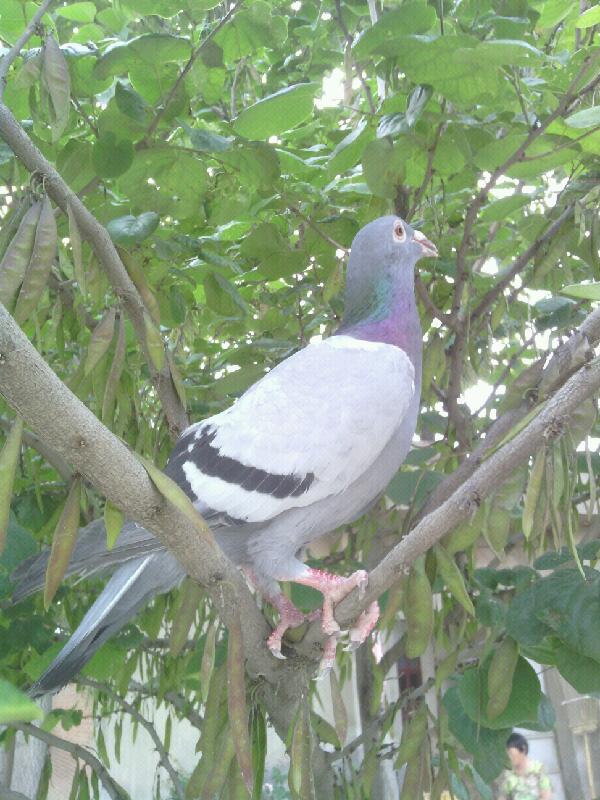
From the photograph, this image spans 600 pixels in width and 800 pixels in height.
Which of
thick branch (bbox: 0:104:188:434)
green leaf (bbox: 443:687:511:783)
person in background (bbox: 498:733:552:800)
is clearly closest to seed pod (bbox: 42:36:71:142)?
thick branch (bbox: 0:104:188:434)

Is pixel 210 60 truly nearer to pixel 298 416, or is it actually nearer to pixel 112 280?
pixel 112 280

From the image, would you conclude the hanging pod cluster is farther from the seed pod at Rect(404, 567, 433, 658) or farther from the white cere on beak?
the white cere on beak

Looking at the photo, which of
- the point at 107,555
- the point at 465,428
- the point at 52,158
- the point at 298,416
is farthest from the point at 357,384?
the point at 52,158

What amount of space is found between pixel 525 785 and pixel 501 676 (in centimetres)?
250

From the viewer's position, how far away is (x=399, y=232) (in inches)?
68.9

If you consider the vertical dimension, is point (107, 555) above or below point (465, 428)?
below

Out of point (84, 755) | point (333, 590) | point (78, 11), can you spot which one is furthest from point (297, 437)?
point (84, 755)

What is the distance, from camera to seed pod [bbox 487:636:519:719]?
4.65ft

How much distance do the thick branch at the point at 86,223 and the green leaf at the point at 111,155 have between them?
0.57 ft

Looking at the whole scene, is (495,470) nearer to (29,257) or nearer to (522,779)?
(29,257)

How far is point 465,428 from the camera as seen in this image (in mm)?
1903

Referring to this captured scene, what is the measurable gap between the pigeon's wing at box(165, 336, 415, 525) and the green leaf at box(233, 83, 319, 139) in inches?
18.5

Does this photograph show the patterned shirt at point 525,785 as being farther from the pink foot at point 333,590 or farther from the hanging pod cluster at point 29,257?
the hanging pod cluster at point 29,257

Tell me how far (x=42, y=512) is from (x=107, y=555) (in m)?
0.80
